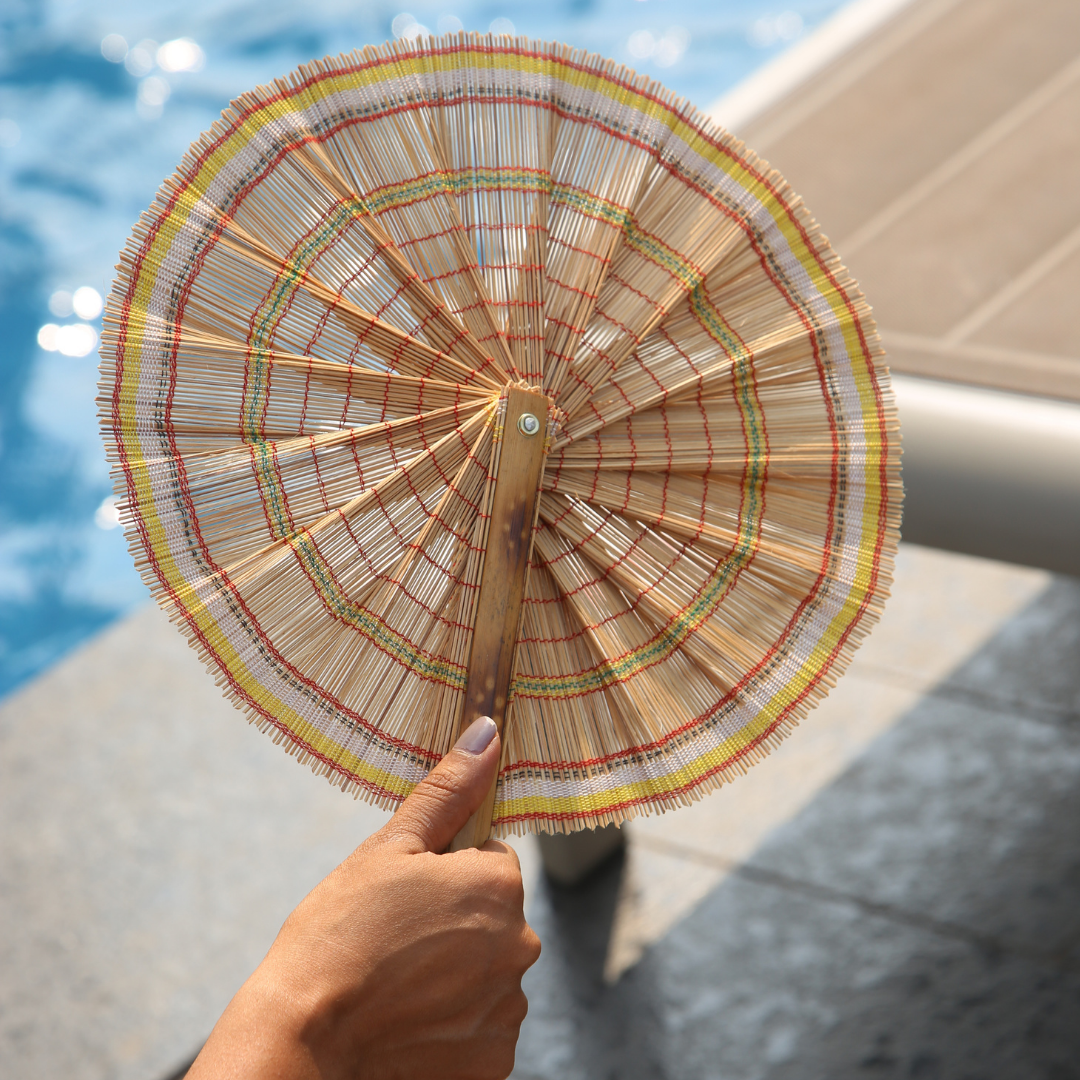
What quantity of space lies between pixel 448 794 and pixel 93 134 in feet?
14.8

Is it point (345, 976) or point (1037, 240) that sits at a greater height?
point (1037, 240)

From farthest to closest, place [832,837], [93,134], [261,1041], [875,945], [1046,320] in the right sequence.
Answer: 1. [93,134]
2. [832,837]
3. [875,945]
4. [1046,320]
5. [261,1041]

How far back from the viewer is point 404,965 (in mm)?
689

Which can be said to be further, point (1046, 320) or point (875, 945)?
point (875, 945)

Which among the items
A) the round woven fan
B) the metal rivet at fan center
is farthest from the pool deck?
the metal rivet at fan center

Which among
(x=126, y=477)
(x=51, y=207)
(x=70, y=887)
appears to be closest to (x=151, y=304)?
(x=126, y=477)

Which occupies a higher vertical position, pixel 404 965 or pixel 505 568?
pixel 505 568

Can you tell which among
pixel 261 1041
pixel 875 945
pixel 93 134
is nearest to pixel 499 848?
pixel 261 1041

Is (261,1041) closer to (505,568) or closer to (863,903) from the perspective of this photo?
(505,568)

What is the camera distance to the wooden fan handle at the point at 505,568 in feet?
2.32

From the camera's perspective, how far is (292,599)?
74 centimetres

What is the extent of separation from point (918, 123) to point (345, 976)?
133 cm

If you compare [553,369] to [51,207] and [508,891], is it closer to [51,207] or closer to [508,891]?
[508,891]

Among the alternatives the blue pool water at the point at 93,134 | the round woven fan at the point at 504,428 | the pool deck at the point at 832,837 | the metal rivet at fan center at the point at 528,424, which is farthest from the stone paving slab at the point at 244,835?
the blue pool water at the point at 93,134
